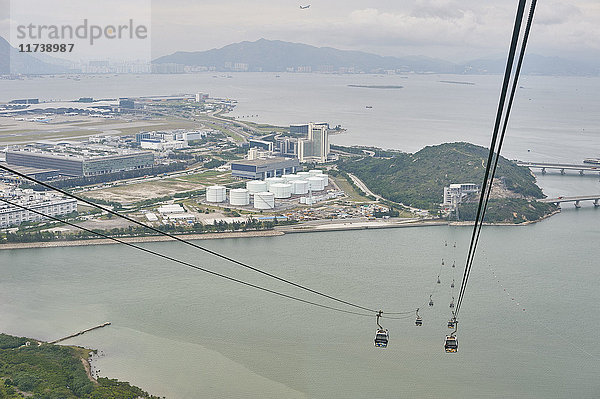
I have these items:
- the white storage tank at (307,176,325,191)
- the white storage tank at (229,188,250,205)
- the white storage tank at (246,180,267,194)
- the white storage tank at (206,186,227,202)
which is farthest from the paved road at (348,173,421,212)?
the white storage tank at (206,186,227,202)

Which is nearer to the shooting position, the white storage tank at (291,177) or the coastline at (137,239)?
the coastline at (137,239)

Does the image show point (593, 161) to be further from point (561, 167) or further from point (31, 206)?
point (31, 206)

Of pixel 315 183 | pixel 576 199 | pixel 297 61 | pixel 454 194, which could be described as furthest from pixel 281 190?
pixel 297 61

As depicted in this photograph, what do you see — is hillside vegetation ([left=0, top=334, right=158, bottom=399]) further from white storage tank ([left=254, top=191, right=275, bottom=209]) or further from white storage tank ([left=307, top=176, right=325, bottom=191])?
white storage tank ([left=307, top=176, right=325, bottom=191])

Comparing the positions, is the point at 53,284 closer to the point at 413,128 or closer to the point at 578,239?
the point at 578,239

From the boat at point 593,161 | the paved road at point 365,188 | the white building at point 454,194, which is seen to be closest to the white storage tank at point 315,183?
the paved road at point 365,188

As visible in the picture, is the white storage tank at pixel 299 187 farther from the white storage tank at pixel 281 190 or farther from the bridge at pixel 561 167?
the bridge at pixel 561 167

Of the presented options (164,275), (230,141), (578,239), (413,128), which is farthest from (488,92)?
(164,275)

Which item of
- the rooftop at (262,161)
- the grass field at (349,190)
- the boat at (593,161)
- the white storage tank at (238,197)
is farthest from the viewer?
the boat at (593,161)
